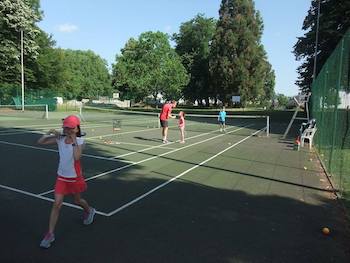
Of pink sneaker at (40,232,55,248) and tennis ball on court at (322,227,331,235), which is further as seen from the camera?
tennis ball on court at (322,227,331,235)

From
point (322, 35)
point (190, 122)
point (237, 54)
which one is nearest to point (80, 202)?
point (190, 122)

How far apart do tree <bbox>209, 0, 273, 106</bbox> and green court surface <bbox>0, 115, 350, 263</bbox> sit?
57477 mm

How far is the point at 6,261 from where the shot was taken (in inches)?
188

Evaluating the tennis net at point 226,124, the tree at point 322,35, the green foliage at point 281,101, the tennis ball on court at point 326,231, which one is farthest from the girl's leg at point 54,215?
the green foliage at point 281,101

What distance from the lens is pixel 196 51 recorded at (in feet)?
291

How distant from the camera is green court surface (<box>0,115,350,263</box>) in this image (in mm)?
5262

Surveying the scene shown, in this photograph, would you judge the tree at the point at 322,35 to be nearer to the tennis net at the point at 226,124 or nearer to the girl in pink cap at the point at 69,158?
the tennis net at the point at 226,124

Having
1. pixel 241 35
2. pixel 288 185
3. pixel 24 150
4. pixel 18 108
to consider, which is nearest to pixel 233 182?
pixel 288 185

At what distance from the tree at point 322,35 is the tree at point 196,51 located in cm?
3413

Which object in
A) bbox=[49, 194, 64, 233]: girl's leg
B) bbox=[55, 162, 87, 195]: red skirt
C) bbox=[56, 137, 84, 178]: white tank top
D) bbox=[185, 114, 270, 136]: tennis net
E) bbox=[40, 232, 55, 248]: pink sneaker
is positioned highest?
bbox=[56, 137, 84, 178]: white tank top

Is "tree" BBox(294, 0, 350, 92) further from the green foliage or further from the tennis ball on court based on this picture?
the green foliage

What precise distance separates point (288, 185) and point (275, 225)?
3263mm

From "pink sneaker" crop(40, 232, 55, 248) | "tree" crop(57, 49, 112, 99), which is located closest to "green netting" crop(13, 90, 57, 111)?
"pink sneaker" crop(40, 232, 55, 248)

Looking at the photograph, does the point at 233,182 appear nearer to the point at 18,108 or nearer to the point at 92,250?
the point at 92,250
